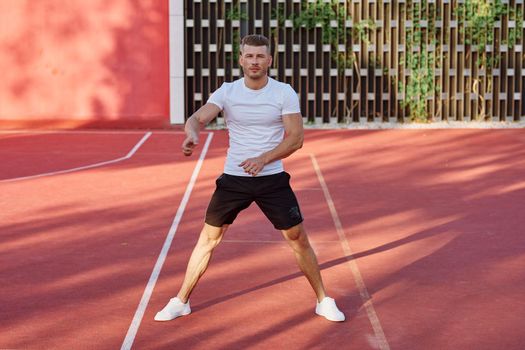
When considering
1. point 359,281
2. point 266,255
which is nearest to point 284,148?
point 359,281

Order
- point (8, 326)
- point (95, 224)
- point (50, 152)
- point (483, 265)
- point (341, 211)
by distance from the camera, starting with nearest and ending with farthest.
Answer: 1. point (8, 326)
2. point (483, 265)
3. point (95, 224)
4. point (341, 211)
5. point (50, 152)

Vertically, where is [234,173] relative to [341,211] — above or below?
above

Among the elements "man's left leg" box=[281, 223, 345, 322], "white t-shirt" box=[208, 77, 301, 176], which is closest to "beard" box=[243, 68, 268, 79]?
"white t-shirt" box=[208, 77, 301, 176]

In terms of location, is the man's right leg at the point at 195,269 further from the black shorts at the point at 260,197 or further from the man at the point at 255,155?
the black shorts at the point at 260,197

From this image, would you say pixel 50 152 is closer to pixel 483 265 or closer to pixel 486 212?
pixel 486 212

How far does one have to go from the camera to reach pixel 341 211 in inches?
438

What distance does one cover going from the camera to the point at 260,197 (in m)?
6.92

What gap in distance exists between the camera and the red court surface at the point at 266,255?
21.8 feet

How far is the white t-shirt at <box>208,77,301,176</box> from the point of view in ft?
22.0

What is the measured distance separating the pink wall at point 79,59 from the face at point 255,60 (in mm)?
13500

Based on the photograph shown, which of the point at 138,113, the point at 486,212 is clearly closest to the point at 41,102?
the point at 138,113

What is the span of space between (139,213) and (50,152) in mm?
5556

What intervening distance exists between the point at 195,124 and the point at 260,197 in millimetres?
701

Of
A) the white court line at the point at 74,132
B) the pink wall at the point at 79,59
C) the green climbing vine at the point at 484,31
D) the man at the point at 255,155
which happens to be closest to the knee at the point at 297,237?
the man at the point at 255,155
